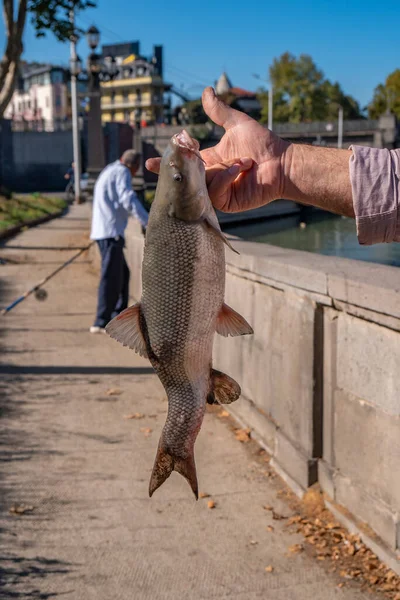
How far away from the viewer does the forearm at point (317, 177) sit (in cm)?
273

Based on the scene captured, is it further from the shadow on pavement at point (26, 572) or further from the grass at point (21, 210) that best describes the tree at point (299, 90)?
the shadow on pavement at point (26, 572)

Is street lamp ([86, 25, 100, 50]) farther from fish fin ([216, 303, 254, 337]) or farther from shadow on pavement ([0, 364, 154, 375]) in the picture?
fish fin ([216, 303, 254, 337])

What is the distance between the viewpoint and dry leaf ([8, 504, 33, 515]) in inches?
210

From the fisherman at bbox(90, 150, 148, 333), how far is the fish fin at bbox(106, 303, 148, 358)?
7766 mm

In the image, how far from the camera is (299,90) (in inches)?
3947

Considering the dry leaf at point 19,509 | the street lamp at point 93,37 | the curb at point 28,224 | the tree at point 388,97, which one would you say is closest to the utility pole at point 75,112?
the curb at point 28,224

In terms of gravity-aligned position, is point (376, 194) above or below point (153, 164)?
below

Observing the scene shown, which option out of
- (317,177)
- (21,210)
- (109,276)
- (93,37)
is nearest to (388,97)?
(21,210)

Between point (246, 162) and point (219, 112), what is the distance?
0.80 ft

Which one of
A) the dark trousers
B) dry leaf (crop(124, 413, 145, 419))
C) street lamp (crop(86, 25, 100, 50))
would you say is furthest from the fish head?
street lamp (crop(86, 25, 100, 50))

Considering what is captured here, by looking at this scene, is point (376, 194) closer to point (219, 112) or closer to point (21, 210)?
point (219, 112)

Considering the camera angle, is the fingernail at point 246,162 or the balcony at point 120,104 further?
the balcony at point 120,104

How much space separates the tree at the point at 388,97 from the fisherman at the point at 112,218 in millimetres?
76366

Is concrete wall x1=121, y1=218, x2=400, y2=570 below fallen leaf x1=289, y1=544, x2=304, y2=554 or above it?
above
